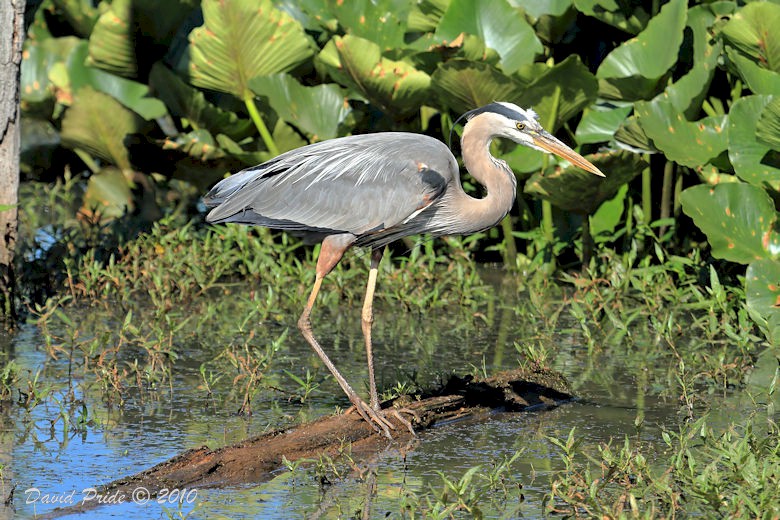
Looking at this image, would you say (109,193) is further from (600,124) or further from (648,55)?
(648,55)

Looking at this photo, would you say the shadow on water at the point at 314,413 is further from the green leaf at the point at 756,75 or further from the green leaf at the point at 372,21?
the green leaf at the point at 372,21

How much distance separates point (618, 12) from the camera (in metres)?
7.50

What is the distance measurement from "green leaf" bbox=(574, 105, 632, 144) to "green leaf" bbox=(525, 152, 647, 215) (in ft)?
1.05

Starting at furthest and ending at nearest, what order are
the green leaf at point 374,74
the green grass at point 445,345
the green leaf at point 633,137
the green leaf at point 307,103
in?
the green leaf at point 307,103 < the green leaf at point 374,74 < the green leaf at point 633,137 < the green grass at point 445,345

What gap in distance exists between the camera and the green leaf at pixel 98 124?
796 cm

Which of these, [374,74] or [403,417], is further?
[374,74]

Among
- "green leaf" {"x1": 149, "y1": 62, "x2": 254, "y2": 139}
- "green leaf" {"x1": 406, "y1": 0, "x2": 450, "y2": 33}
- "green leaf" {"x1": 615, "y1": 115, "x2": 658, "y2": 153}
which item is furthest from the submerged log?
"green leaf" {"x1": 149, "y1": 62, "x2": 254, "y2": 139}

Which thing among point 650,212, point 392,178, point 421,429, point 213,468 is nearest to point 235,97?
point 650,212

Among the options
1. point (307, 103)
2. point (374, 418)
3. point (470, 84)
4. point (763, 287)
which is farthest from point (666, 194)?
point (374, 418)

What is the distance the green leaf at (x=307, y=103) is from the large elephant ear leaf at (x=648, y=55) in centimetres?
174

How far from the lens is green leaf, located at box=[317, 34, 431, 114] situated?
23.0ft

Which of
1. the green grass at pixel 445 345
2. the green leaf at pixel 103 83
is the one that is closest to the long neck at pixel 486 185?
the green grass at pixel 445 345

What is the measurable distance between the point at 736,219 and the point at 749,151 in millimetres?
398

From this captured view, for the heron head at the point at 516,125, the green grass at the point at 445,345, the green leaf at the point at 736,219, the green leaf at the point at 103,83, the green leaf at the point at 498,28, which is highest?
the green leaf at the point at 498,28
